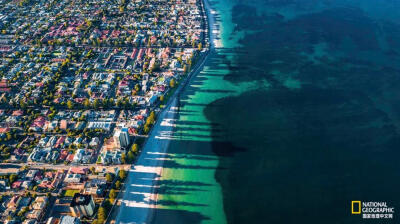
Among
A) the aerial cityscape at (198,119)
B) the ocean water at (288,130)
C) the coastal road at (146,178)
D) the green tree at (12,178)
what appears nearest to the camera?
the coastal road at (146,178)

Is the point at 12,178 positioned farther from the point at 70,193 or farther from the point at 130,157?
the point at 130,157

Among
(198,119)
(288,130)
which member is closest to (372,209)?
(288,130)

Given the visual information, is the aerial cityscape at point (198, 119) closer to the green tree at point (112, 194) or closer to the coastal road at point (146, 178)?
the coastal road at point (146, 178)

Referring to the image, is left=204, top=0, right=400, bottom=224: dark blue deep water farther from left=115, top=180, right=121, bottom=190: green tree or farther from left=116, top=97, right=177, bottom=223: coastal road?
left=115, top=180, right=121, bottom=190: green tree

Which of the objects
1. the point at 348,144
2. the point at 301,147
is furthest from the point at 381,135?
the point at 301,147

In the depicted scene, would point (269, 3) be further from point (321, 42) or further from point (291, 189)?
point (291, 189)

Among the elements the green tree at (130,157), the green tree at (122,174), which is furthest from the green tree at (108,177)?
the green tree at (130,157)
